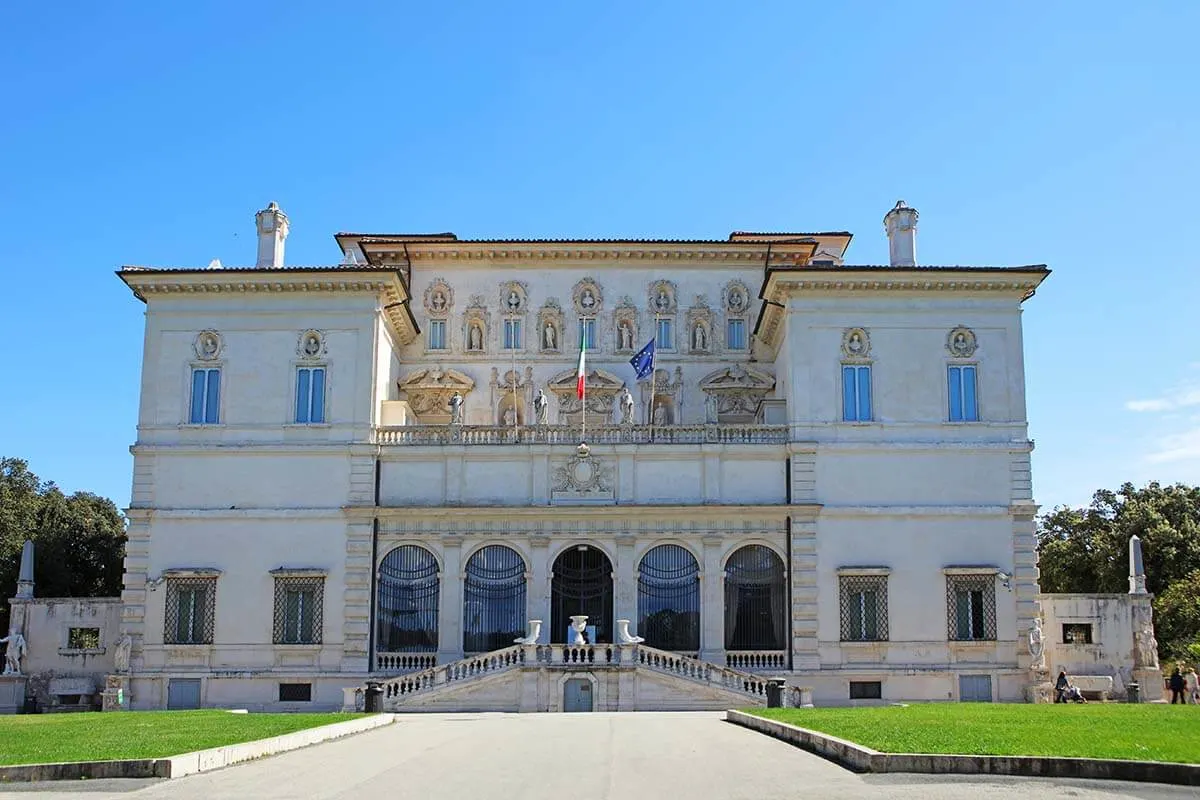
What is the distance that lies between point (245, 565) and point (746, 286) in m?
21.4

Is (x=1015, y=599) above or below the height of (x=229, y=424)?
below

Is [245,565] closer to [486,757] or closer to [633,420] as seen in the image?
[633,420]

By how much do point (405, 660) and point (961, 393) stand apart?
67.4 feet

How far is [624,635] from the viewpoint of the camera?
40.3m

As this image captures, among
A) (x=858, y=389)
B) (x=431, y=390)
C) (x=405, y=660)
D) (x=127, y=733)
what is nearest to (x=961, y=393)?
(x=858, y=389)

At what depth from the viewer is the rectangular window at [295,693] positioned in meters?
42.8

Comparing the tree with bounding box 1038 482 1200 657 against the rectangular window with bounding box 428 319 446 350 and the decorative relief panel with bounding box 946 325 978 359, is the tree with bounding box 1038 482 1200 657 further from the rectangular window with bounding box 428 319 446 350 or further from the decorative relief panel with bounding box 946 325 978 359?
the rectangular window with bounding box 428 319 446 350

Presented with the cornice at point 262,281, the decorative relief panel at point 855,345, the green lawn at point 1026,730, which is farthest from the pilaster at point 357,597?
the decorative relief panel at point 855,345

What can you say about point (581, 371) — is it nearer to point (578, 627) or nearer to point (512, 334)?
point (512, 334)

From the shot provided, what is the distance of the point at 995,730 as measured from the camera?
23.3 metres

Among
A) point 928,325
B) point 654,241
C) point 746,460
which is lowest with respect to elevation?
point 746,460

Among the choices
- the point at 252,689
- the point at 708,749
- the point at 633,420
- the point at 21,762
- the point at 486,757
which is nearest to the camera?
the point at 21,762

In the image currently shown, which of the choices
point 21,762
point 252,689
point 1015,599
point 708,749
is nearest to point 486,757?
point 708,749

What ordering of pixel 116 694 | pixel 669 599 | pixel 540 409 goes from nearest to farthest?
pixel 116 694
pixel 669 599
pixel 540 409
